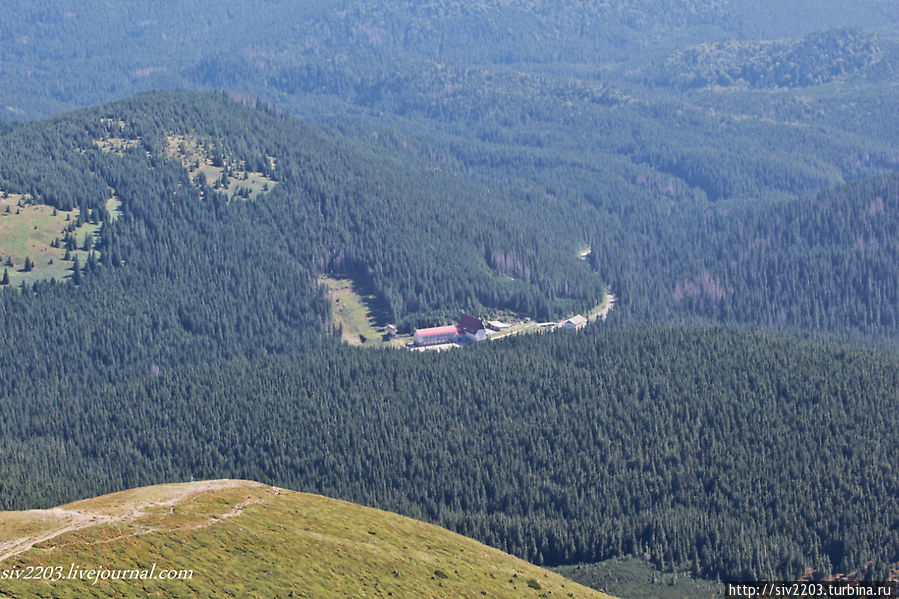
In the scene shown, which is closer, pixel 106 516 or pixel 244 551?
pixel 244 551

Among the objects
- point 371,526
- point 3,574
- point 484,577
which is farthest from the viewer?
point 371,526

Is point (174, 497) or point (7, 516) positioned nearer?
point (7, 516)

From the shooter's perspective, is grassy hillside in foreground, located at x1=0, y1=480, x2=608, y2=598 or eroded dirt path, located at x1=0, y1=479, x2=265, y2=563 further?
eroded dirt path, located at x1=0, y1=479, x2=265, y2=563

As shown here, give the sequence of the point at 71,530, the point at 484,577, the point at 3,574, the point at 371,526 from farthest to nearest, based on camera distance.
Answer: the point at 371,526
the point at 484,577
the point at 71,530
the point at 3,574

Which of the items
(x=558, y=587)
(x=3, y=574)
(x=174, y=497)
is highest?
(x=3, y=574)

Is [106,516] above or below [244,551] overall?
above

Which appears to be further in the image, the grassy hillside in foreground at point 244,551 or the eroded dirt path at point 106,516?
the eroded dirt path at point 106,516

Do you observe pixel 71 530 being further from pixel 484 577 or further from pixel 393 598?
pixel 484 577

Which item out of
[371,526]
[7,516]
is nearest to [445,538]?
[371,526]
